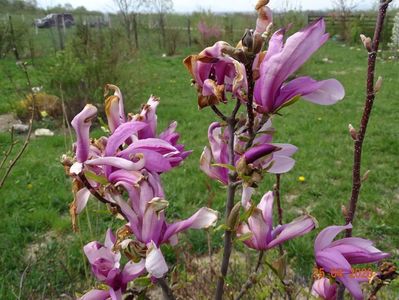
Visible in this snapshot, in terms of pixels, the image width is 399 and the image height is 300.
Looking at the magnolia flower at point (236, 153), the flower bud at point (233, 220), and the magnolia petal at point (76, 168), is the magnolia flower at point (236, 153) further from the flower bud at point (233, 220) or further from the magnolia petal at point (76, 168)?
the magnolia petal at point (76, 168)

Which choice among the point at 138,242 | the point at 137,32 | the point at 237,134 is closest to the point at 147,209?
the point at 138,242

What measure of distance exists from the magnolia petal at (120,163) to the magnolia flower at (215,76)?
16cm

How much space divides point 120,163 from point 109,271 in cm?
22

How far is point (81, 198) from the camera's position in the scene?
83 cm

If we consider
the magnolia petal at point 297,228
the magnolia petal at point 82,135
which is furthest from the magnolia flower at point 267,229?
the magnolia petal at point 82,135

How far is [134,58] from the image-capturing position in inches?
357

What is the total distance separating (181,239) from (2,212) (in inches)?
70.7

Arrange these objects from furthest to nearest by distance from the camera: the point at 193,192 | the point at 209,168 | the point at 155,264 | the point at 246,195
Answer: the point at 193,192
the point at 209,168
the point at 246,195
the point at 155,264

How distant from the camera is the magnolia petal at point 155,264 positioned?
754mm

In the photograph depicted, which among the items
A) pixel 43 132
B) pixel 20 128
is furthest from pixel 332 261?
pixel 20 128

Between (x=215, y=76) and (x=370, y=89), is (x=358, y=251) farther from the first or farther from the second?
(x=215, y=76)

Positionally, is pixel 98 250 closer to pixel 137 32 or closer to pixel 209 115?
pixel 209 115

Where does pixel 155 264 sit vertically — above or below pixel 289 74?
below

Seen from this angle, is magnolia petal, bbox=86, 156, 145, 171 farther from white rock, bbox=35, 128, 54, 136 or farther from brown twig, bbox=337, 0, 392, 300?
white rock, bbox=35, 128, 54, 136
